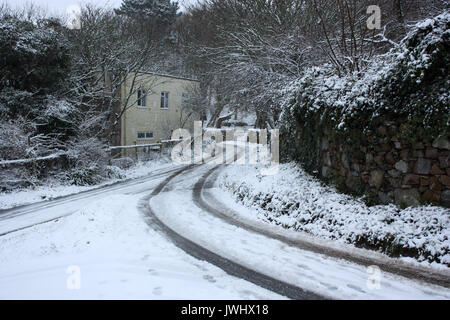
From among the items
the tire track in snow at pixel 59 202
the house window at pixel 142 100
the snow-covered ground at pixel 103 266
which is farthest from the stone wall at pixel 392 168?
the house window at pixel 142 100

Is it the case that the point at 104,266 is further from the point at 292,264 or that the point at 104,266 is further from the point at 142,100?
the point at 142,100

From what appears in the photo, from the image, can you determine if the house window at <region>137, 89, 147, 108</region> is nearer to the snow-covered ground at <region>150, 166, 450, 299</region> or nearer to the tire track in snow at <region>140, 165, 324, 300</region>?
the snow-covered ground at <region>150, 166, 450, 299</region>

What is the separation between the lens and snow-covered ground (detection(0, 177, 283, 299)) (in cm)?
414

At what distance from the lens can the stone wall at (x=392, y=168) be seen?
5781 millimetres

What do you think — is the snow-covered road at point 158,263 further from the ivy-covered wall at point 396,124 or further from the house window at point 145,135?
the house window at point 145,135

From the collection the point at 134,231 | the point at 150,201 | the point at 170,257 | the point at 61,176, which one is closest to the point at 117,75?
the point at 61,176

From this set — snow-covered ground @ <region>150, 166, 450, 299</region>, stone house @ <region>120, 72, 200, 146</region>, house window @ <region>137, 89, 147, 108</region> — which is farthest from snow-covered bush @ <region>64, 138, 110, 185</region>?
house window @ <region>137, 89, 147, 108</region>

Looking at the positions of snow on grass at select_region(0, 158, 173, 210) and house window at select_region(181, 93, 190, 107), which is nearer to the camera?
snow on grass at select_region(0, 158, 173, 210)

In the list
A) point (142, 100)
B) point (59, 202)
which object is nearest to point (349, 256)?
point (59, 202)

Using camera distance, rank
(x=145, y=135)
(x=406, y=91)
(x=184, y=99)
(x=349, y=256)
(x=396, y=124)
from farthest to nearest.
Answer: (x=184, y=99) < (x=145, y=135) < (x=396, y=124) < (x=406, y=91) < (x=349, y=256)

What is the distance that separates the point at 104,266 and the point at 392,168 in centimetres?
582

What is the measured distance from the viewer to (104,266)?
5059mm

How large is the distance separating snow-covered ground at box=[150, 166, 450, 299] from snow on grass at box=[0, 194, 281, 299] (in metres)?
0.65

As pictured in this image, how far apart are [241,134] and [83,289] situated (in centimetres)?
2593
